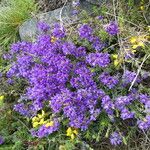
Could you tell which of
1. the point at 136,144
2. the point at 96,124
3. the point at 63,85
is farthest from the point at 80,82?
the point at 136,144

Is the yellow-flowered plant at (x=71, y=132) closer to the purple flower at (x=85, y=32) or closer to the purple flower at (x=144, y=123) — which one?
the purple flower at (x=144, y=123)

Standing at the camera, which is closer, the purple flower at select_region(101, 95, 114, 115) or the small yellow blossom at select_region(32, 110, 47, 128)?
the purple flower at select_region(101, 95, 114, 115)

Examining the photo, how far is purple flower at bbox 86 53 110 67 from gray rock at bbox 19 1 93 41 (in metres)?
0.81

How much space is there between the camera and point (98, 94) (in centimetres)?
303

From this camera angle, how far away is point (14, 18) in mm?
4434

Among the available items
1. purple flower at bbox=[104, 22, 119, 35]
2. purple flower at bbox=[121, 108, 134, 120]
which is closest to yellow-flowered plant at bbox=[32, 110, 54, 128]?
purple flower at bbox=[121, 108, 134, 120]

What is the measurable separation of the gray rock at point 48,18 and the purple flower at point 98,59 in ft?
2.64

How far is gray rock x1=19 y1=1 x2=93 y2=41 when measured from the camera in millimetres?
3945

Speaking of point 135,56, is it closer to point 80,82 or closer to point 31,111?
point 80,82

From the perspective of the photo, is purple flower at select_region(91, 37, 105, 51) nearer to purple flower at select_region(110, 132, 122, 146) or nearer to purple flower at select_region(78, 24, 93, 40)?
purple flower at select_region(78, 24, 93, 40)

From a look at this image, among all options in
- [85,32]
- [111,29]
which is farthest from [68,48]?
[111,29]

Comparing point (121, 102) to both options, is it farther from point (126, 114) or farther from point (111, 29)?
point (111, 29)

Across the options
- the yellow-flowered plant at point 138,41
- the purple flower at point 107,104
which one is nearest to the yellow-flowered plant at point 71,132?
the purple flower at point 107,104

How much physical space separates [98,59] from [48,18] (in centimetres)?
117
